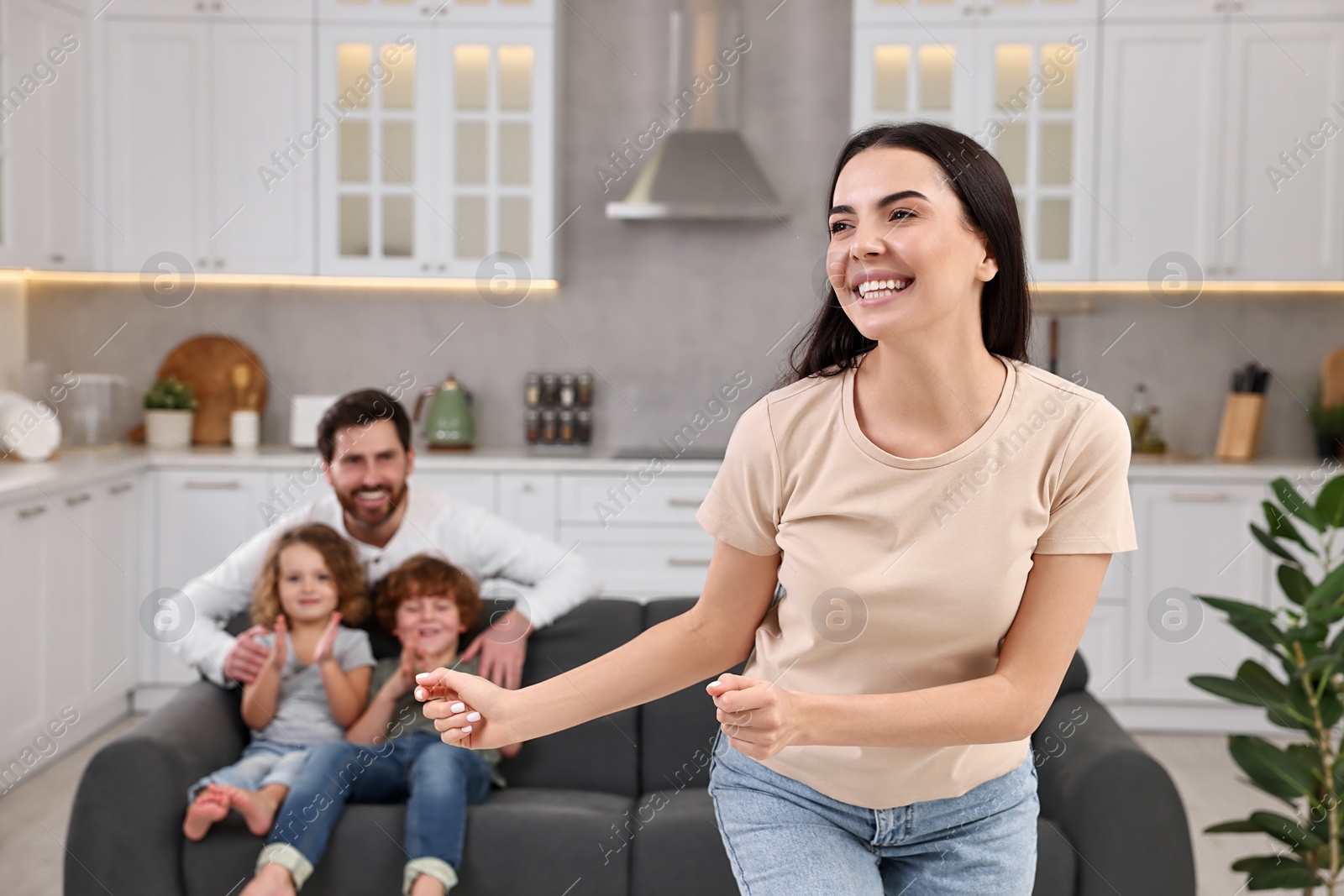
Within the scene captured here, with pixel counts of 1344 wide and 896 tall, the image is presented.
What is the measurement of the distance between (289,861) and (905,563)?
1.34 meters

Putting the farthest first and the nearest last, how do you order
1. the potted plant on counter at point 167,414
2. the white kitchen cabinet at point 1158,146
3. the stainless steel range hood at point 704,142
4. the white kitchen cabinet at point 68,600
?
the potted plant on counter at point 167,414 → the stainless steel range hood at point 704,142 → the white kitchen cabinet at point 1158,146 → the white kitchen cabinet at point 68,600

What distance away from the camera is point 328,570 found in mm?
2238

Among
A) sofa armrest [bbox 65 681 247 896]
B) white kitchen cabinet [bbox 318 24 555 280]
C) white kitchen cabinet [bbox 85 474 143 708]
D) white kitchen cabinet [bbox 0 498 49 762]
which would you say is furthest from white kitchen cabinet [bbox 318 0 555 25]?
sofa armrest [bbox 65 681 247 896]

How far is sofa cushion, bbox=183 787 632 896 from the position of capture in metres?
1.91

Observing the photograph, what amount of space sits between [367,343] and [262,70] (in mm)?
1077

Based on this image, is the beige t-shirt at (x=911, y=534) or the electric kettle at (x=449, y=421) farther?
the electric kettle at (x=449, y=421)

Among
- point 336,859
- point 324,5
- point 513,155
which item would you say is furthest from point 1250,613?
point 324,5

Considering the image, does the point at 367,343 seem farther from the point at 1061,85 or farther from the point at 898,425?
the point at 898,425

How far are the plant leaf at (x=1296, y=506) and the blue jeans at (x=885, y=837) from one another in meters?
1.19

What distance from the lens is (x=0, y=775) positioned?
10.2ft

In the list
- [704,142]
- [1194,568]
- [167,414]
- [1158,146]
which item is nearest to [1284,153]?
[1158,146]

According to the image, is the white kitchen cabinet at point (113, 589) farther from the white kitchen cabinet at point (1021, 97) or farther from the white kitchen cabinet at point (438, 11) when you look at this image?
the white kitchen cabinet at point (1021, 97)

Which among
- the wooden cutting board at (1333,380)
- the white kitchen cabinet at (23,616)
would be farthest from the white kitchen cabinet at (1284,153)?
the white kitchen cabinet at (23,616)

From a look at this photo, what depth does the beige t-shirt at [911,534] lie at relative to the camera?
1070 mm
